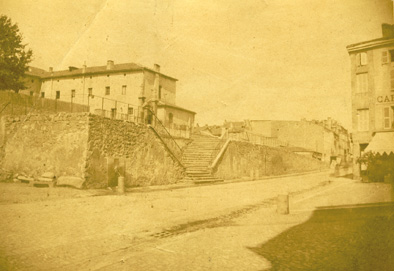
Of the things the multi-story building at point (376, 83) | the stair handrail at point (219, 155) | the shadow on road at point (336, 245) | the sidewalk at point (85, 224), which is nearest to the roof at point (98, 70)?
the stair handrail at point (219, 155)

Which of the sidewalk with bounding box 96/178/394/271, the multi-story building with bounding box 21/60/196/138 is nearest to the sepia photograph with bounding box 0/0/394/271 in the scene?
the sidewalk with bounding box 96/178/394/271

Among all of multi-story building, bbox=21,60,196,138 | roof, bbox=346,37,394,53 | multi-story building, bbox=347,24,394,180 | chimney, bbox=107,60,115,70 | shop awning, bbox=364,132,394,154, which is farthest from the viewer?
chimney, bbox=107,60,115,70

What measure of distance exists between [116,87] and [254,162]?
79.3 feet

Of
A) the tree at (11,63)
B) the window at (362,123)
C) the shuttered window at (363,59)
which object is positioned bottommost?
the window at (362,123)

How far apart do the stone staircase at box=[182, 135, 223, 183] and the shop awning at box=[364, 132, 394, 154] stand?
11.1 meters

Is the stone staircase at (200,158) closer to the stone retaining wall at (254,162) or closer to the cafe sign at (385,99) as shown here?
the stone retaining wall at (254,162)

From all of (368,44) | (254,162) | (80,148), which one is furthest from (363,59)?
(254,162)

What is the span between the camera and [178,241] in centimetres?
595

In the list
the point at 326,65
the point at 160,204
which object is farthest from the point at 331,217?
the point at 160,204

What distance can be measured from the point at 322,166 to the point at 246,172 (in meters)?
26.0

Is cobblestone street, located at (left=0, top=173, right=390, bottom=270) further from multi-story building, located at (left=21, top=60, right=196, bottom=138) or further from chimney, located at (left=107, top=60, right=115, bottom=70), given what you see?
chimney, located at (left=107, top=60, right=115, bottom=70)

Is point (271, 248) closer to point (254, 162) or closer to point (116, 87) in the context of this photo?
point (254, 162)

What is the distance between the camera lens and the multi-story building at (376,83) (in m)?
8.01

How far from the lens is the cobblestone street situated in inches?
Answer: 183
